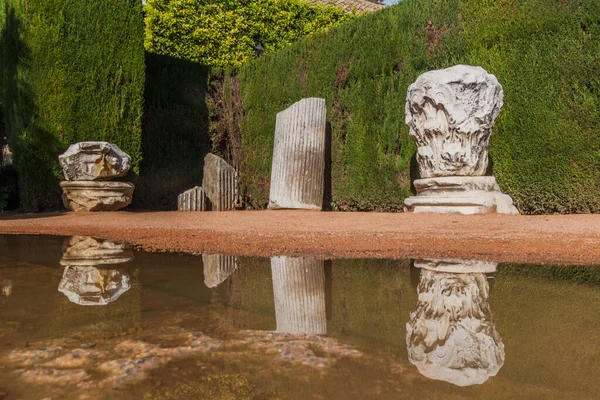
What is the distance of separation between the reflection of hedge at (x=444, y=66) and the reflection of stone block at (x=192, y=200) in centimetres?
156

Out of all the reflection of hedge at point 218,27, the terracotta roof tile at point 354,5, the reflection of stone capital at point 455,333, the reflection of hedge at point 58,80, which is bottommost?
the reflection of stone capital at point 455,333

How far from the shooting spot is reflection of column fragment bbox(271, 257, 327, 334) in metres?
1.68

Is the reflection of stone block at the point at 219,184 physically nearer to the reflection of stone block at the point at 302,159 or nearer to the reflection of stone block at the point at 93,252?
the reflection of stone block at the point at 302,159

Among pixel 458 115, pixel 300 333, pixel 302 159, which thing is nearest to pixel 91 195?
pixel 302 159

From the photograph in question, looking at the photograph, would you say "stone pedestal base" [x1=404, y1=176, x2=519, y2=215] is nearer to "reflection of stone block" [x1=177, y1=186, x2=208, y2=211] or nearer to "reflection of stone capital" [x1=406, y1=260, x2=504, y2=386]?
"reflection of stone capital" [x1=406, y1=260, x2=504, y2=386]

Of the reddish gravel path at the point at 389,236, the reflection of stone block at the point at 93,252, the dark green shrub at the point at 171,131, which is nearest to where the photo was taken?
the reflection of stone block at the point at 93,252

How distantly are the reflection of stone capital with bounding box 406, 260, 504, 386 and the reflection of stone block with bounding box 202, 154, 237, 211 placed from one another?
26.2 feet

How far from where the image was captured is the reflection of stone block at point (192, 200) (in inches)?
371

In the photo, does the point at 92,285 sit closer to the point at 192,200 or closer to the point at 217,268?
the point at 217,268

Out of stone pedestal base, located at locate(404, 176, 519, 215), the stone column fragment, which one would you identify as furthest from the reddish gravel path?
the stone column fragment

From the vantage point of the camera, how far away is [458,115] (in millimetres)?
6664

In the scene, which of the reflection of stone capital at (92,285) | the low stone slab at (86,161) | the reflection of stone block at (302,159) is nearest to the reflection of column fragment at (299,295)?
the reflection of stone capital at (92,285)

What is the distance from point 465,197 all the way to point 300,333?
540 cm

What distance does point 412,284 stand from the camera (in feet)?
7.84
